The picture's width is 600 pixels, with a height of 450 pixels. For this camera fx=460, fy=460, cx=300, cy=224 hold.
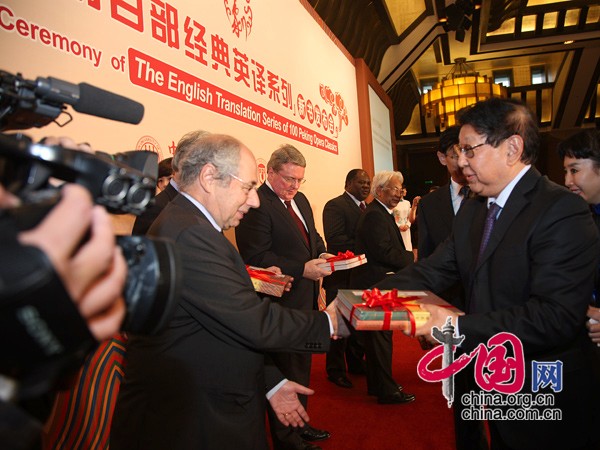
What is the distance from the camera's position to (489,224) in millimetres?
1594

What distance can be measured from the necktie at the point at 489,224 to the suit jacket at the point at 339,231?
2.30 meters

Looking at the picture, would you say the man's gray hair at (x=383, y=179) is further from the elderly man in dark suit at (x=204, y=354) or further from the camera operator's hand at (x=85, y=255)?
the camera operator's hand at (x=85, y=255)

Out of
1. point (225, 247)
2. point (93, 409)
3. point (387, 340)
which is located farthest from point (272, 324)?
point (387, 340)

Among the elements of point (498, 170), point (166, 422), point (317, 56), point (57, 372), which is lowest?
point (166, 422)

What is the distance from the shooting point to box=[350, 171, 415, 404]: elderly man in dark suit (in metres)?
3.22

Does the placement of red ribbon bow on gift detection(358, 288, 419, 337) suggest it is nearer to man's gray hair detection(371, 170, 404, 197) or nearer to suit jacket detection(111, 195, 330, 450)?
suit jacket detection(111, 195, 330, 450)

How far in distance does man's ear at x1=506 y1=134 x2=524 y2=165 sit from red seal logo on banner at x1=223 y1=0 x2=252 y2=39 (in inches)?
93.5

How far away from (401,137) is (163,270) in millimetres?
15448

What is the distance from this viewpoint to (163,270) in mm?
563

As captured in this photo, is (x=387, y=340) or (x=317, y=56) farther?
(x=317, y=56)

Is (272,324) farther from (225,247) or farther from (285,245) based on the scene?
(285,245)

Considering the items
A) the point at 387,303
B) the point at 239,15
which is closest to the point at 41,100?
the point at 387,303

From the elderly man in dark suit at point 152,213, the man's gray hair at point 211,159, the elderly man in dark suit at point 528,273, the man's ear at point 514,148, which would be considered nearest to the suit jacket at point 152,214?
the elderly man in dark suit at point 152,213

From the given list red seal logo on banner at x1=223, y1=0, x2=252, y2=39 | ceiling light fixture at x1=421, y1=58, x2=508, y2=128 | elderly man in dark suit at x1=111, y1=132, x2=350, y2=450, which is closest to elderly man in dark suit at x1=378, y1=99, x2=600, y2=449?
elderly man in dark suit at x1=111, y1=132, x2=350, y2=450
